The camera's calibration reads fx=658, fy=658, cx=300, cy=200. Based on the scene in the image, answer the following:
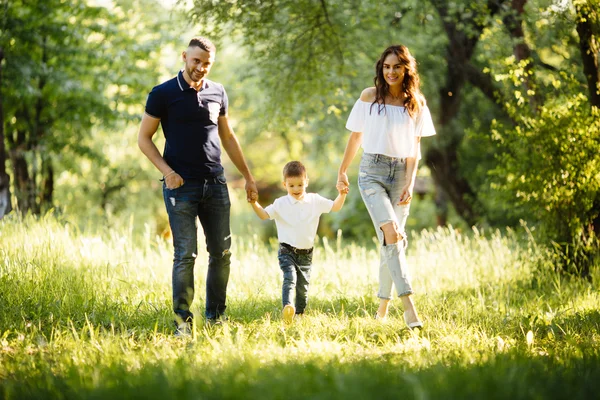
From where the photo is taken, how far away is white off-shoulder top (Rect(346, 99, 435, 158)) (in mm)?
5195

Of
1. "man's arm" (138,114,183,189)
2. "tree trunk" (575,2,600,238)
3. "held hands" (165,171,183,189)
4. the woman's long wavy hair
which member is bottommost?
"held hands" (165,171,183,189)

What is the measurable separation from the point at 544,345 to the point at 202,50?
128 inches

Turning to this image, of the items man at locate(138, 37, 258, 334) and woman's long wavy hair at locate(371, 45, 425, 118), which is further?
woman's long wavy hair at locate(371, 45, 425, 118)

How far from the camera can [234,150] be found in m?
5.45

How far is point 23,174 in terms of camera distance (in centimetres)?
1404

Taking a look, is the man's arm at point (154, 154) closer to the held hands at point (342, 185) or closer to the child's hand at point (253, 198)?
the child's hand at point (253, 198)

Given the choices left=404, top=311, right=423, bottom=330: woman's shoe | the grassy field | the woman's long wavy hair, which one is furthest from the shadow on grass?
the woman's long wavy hair

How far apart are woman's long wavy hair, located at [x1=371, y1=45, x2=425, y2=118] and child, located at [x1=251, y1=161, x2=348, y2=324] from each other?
81 centimetres

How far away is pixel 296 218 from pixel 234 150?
30.0 inches

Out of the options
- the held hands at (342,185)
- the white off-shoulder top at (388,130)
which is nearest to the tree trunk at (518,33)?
the white off-shoulder top at (388,130)

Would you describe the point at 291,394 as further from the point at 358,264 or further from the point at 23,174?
the point at 23,174

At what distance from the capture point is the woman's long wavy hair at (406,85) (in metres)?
5.21

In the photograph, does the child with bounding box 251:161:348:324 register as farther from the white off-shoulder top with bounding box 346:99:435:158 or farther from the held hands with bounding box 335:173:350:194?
the white off-shoulder top with bounding box 346:99:435:158

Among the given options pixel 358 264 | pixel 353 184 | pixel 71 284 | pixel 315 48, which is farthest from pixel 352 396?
pixel 353 184
